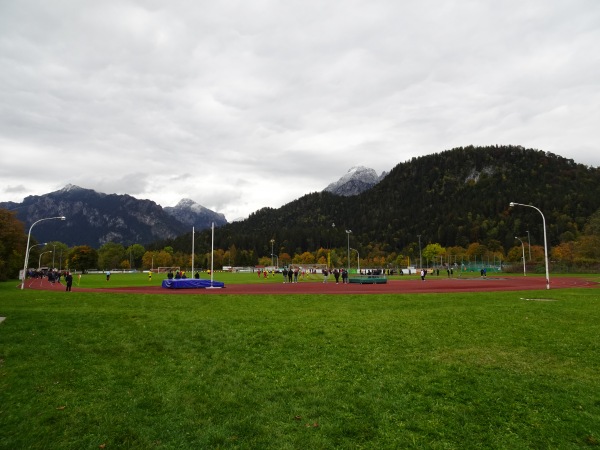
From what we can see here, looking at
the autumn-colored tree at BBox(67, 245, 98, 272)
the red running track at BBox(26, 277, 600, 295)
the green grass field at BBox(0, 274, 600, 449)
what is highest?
the autumn-colored tree at BBox(67, 245, 98, 272)

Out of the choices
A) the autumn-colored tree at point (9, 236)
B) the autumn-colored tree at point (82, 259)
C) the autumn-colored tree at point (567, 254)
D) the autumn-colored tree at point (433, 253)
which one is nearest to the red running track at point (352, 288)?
the autumn-colored tree at point (9, 236)

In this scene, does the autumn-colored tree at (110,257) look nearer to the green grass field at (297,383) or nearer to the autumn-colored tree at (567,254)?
the autumn-colored tree at (567,254)

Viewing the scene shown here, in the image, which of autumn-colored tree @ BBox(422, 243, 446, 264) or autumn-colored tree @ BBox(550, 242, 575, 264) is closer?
autumn-colored tree @ BBox(550, 242, 575, 264)

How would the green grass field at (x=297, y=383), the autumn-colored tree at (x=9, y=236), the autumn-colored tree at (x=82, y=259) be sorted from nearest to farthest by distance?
1. the green grass field at (x=297, y=383)
2. the autumn-colored tree at (x=9, y=236)
3. the autumn-colored tree at (x=82, y=259)

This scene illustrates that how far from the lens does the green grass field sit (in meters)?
8.43

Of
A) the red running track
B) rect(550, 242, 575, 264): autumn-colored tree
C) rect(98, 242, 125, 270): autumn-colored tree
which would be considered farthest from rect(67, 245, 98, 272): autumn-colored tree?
rect(550, 242, 575, 264): autumn-colored tree

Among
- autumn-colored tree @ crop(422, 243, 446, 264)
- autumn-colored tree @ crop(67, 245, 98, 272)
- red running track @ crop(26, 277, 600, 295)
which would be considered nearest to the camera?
red running track @ crop(26, 277, 600, 295)

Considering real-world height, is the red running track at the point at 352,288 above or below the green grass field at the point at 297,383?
above

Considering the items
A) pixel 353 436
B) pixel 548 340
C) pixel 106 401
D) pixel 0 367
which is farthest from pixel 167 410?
pixel 548 340

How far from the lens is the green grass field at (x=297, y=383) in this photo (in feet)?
27.7

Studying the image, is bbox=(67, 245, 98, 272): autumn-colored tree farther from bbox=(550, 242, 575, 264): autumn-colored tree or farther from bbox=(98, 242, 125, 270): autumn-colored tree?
bbox=(550, 242, 575, 264): autumn-colored tree

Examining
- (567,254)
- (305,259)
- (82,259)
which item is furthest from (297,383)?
(305,259)

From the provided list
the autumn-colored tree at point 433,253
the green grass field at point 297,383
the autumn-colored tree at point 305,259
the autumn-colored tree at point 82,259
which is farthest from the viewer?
the autumn-colored tree at point 305,259

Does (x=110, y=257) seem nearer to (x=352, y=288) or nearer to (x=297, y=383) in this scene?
(x=352, y=288)
